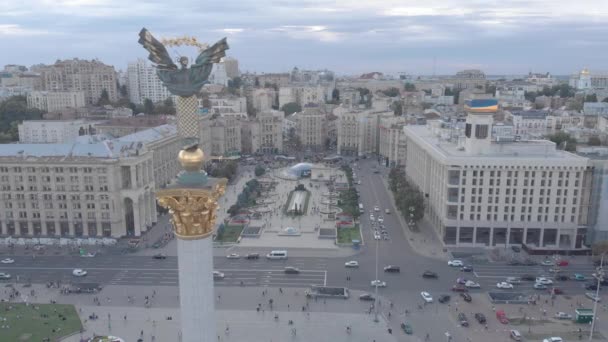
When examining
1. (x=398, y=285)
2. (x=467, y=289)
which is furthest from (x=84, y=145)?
(x=467, y=289)

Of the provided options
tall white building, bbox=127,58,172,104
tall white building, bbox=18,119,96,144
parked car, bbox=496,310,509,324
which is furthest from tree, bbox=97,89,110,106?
parked car, bbox=496,310,509,324

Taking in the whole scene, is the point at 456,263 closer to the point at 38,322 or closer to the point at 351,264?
the point at 351,264

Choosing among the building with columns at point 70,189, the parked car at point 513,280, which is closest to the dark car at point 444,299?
the parked car at point 513,280

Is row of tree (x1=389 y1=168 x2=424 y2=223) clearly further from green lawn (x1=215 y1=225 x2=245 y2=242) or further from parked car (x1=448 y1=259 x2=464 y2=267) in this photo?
green lawn (x1=215 y1=225 x2=245 y2=242)

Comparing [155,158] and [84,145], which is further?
[155,158]

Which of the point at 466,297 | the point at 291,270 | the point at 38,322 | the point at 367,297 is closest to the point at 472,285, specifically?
the point at 466,297

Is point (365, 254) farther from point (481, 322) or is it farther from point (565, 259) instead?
point (565, 259)
